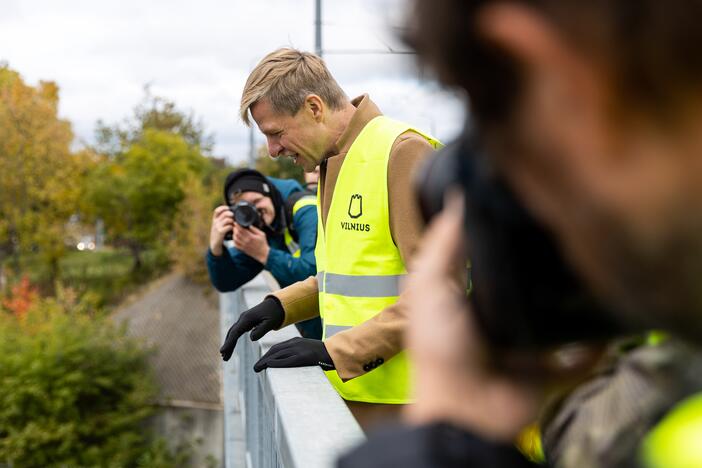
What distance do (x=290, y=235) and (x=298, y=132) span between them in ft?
5.50

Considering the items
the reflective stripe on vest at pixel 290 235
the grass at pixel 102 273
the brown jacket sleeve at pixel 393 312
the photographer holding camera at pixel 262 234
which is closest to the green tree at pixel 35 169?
the grass at pixel 102 273

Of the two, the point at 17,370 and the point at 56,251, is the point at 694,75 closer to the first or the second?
the point at 17,370

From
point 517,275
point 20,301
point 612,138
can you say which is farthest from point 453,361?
point 20,301

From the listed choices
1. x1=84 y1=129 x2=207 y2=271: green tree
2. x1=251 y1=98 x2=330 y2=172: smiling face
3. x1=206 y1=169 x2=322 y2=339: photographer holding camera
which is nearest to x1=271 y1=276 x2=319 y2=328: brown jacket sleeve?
A: x1=251 y1=98 x2=330 y2=172: smiling face

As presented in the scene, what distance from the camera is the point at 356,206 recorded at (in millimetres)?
2514

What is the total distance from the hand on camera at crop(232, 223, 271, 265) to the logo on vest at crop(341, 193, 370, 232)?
173 cm

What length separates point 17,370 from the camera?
24625 millimetres

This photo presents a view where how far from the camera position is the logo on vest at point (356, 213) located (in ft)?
8.16

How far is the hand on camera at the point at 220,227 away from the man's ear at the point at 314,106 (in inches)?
57.0

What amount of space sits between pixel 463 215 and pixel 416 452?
0.20 meters

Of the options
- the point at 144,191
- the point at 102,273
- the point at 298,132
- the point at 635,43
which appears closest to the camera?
the point at 635,43

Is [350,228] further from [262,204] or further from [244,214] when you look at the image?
[262,204]

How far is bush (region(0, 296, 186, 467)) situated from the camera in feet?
77.4

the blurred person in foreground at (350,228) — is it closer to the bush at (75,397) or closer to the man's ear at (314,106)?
the man's ear at (314,106)
